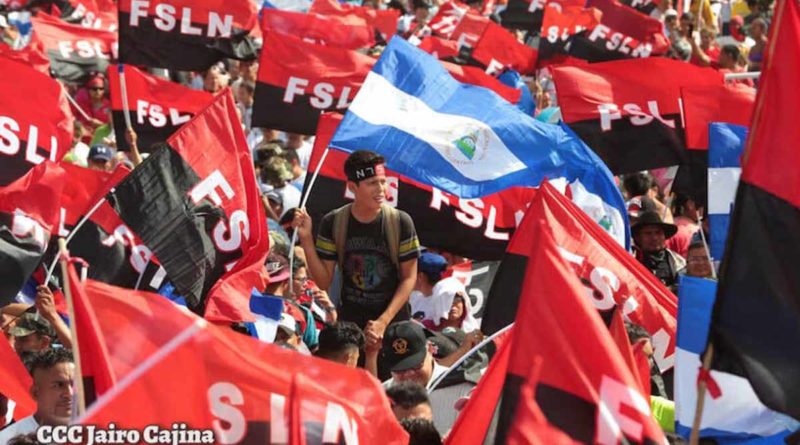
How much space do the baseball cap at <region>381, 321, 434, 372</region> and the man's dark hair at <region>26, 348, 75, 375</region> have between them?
1.52m

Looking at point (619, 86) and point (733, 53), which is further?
point (733, 53)

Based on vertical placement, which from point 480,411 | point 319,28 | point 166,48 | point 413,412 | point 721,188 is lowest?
point 319,28

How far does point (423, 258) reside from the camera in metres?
10.5

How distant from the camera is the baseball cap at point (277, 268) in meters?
9.27

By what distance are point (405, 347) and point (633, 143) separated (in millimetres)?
3889

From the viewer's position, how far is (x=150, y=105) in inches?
506

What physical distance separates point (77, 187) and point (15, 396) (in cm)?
321

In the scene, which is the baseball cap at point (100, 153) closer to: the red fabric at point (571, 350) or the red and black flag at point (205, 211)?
the red and black flag at point (205, 211)

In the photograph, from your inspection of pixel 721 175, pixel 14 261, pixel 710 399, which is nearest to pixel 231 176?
pixel 14 261

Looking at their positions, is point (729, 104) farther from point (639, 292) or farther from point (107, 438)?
point (107, 438)

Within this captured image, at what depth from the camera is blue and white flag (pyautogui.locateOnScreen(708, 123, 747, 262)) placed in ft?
30.3

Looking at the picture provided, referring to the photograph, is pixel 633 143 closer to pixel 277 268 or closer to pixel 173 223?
pixel 277 268

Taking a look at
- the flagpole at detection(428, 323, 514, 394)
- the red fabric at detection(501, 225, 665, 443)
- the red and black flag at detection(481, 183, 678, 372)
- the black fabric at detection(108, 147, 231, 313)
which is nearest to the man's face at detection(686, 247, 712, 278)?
the red and black flag at detection(481, 183, 678, 372)

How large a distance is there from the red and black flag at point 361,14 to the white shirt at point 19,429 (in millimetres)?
9878
